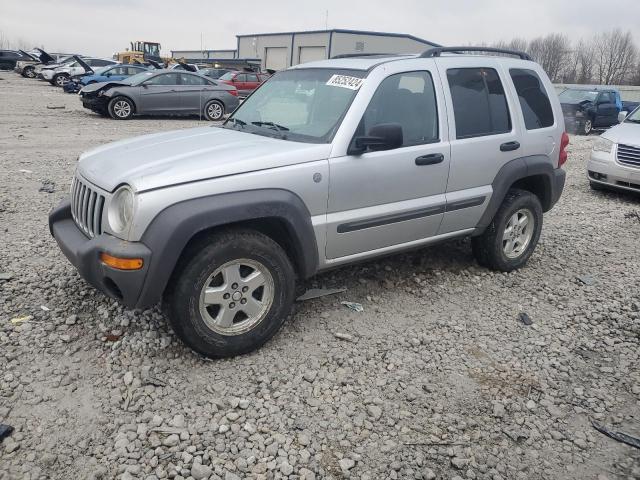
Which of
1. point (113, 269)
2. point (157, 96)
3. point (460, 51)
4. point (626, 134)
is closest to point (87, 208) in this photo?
point (113, 269)

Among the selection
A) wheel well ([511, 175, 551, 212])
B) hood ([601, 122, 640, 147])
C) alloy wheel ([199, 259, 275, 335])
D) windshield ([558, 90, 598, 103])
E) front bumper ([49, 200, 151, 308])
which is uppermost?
windshield ([558, 90, 598, 103])

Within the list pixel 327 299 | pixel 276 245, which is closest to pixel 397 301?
pixel 327 299

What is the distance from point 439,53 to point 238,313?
111 inches

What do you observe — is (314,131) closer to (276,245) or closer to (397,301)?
(276,245)

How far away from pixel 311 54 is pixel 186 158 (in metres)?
45.9

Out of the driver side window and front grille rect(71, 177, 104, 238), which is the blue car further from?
the driver side window

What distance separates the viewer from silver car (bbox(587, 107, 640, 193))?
7.91 meters

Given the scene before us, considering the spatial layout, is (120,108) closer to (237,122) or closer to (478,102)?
(237,122)

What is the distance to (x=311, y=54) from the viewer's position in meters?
46.2

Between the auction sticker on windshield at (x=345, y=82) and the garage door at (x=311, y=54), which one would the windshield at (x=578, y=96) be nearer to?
the auction sticker on windshield at (x=345, y=82)

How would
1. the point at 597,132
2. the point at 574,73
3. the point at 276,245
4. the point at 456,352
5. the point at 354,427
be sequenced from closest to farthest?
1. the point at 354,427
2. the point at 276,245
3. the point at 456,352
4. the point at 597,132
5. the point at 574,73

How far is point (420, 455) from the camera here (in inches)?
105

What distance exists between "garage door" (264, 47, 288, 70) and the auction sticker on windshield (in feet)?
156

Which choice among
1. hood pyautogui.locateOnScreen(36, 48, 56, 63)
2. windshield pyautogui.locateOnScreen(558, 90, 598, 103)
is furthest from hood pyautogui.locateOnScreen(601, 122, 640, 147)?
hood pyautogui.locateOnScreen(36, 48, 56, 63)
